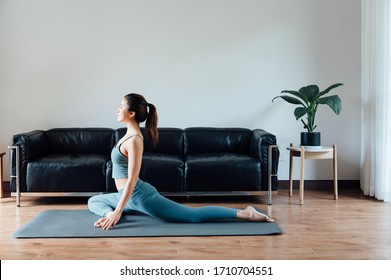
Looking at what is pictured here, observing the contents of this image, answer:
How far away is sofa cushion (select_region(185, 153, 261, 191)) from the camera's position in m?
4.70

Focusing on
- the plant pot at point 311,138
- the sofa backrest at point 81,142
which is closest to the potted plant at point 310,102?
the plant pot at point 311,138

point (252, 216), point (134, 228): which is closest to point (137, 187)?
point (134, 228)

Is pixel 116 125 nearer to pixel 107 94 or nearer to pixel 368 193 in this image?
pixel 107 94

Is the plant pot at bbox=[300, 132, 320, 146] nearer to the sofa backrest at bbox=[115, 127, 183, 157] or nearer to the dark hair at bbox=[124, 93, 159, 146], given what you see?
the sofa backrest at bbox=[115, 127, 183, 157]

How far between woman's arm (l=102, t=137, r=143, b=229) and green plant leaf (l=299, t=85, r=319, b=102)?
6.97 ft

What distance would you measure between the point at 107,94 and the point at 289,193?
7.84ft

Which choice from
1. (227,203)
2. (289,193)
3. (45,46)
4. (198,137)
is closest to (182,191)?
(227,203)

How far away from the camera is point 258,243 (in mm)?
3262

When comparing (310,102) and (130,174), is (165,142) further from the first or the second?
(130,174)

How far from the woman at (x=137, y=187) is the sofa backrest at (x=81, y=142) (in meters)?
1.52

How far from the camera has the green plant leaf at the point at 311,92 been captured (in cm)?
492

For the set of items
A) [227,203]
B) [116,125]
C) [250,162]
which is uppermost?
[116,125]

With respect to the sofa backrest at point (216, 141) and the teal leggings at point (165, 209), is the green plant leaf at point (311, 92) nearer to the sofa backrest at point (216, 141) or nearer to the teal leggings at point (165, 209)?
the sofa backrest at point (216, 141)

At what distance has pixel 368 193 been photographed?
5.15 meters
